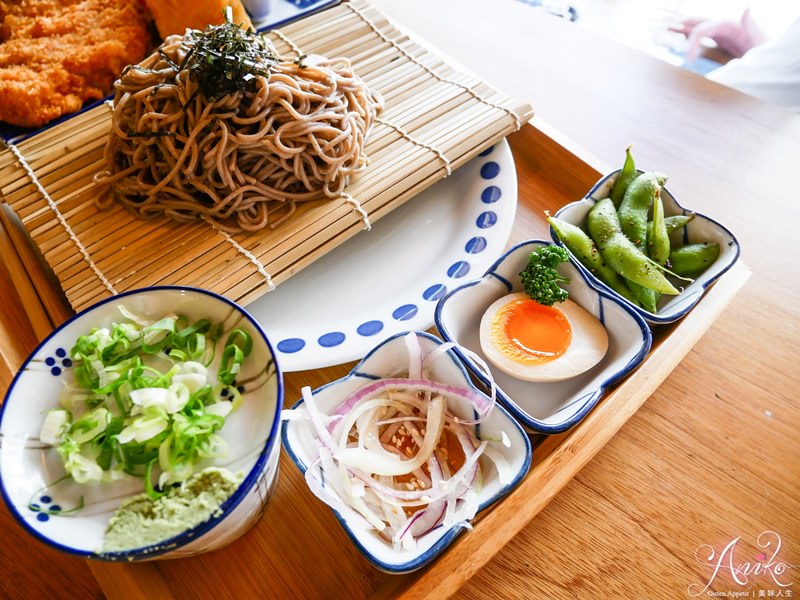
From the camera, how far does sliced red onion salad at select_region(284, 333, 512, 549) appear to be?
123 cm

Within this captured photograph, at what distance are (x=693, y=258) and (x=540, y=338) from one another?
540 millimetres

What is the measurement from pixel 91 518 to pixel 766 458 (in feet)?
5.37

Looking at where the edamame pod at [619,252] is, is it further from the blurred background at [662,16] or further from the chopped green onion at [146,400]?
the blurred background at [662,16]

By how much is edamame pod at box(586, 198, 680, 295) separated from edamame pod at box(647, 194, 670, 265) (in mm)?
46

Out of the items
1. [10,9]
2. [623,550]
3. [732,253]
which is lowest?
[623,550]

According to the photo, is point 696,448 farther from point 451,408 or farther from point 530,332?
point 451,408

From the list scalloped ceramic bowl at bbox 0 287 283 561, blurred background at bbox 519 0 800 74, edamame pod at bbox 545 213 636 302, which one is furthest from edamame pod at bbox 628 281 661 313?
blurred background at bbox 519 0 800 74

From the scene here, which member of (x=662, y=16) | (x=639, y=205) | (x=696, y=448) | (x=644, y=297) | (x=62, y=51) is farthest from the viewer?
(x=662, y=16)

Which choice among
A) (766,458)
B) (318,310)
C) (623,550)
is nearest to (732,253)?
(766,458)

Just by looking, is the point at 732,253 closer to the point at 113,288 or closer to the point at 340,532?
the point at 340,532

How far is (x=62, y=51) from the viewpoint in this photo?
7.16 ft

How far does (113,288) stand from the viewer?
1533 mm

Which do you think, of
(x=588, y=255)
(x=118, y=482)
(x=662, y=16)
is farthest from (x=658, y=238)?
(x=662, y=16)

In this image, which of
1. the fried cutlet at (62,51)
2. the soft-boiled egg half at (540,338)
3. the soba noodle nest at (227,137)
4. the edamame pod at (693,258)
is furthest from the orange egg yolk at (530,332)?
the fried cutlet at (62,51)
